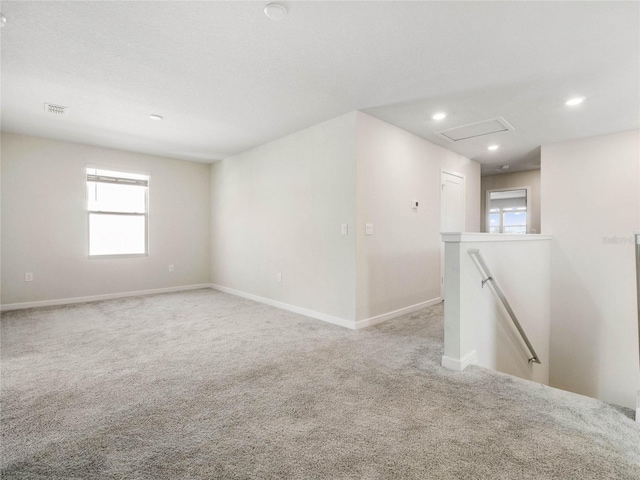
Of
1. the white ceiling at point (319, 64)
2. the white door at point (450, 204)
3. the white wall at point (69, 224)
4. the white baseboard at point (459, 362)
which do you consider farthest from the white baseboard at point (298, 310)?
the white ceiling at point (319, 64)

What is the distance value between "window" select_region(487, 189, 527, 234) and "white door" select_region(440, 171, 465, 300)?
3.22 metres

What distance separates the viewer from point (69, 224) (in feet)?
15.9

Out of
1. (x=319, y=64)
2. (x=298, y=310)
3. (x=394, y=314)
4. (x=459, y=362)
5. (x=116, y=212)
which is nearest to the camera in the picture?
(x=459, y=362)

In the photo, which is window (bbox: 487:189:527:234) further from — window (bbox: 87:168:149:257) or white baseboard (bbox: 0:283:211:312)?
window (bbox: 87:168:149:257)

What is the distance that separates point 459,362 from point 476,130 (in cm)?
311

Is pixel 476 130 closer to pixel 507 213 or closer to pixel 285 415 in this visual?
pixel 285 415

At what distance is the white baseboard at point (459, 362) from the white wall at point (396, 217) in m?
1.22

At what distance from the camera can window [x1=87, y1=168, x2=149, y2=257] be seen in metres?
5.13

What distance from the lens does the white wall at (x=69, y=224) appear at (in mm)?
4438

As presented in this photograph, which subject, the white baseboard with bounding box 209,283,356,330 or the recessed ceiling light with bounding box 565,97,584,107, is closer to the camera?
the recessed ceiling light with bounding box 565,97,584,107

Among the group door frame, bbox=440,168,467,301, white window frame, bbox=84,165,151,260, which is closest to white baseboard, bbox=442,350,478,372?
door frame, bbox=440,168,467,301

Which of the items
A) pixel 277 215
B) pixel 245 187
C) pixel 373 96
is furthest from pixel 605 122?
pixel 245 187

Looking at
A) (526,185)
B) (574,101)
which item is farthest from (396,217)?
(526,185)

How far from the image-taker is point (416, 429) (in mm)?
1704
